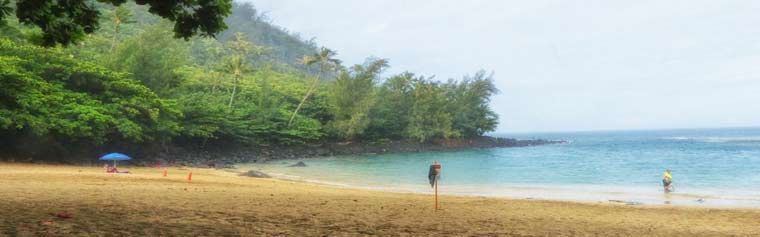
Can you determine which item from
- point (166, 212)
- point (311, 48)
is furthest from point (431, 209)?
point (311, 48)

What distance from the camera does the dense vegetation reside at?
1071 inches

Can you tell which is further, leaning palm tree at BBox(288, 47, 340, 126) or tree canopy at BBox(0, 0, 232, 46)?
leaning palm tree at BBox(288, 47, 340, 126)

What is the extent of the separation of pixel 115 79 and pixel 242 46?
56.6 meters

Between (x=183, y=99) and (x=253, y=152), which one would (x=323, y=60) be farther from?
(x=183, y=99)

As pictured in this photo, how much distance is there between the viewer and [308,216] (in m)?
10.5

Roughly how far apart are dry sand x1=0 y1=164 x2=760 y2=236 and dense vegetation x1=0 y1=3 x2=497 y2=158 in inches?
117

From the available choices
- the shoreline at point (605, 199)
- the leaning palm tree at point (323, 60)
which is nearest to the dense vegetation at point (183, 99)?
the leaning palm tree at point (323, 60)

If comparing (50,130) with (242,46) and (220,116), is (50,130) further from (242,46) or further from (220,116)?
(242,46)

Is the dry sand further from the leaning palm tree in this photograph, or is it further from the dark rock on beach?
the leaning palm tree

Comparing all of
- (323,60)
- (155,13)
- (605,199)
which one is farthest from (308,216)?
(323,60)

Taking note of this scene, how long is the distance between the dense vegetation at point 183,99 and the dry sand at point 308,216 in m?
2.98

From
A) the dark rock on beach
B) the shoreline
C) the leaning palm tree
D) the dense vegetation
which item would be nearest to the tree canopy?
the dense vegetation

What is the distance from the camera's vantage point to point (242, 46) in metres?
86.9

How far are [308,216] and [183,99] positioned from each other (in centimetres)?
3427
